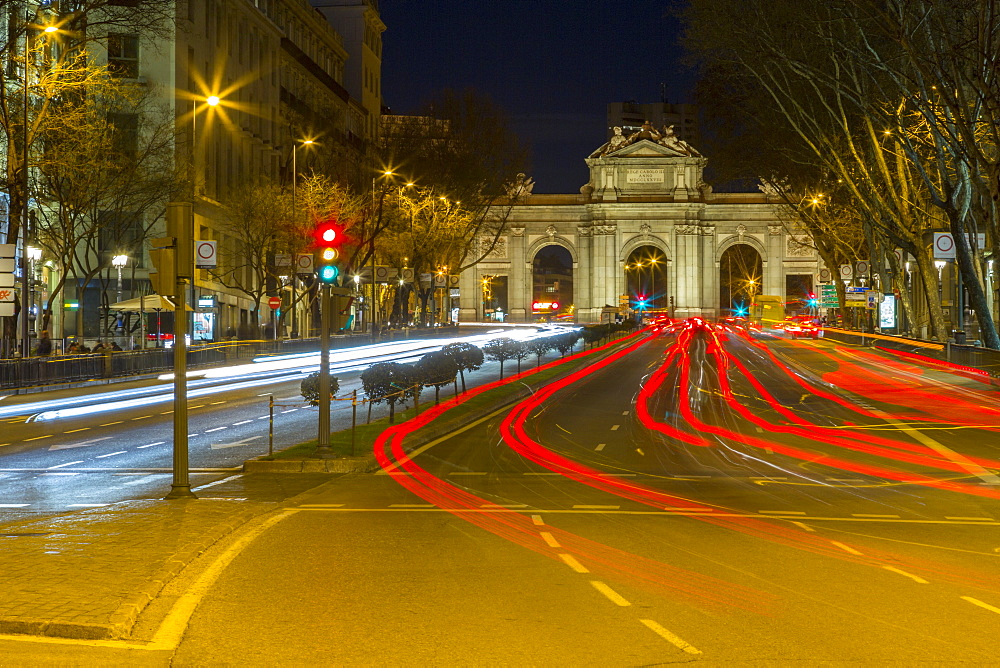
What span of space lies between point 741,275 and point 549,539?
165 meters

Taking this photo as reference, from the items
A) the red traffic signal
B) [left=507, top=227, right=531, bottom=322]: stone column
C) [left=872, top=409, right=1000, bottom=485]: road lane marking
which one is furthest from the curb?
[left=507, top=227, right=531, bottom=322]: stone column

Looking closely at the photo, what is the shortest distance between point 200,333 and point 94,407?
77.0 ft

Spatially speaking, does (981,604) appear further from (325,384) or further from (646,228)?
(646,228)

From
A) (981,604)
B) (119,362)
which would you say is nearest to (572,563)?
(981,604)

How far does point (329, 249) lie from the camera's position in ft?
57.9

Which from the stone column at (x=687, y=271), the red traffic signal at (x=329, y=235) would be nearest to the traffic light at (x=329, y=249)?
the red traffic signal at (x=329, y=235)

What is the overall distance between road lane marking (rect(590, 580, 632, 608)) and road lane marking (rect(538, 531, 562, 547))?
1.79 meters

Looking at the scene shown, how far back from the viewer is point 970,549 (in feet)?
36.1

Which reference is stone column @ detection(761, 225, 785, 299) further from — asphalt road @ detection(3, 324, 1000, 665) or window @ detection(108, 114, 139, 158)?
asphalt road @ detection(3, 324, 1000, 665)

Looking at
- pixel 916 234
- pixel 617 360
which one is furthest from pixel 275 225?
pixel 916 234

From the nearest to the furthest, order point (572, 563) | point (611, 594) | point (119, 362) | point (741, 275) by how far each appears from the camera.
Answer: point (611, 594) < point (572, 563) < point (119, 362) < point (741, 275)

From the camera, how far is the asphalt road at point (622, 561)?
24.5ft

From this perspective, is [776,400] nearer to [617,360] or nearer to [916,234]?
[916,234]

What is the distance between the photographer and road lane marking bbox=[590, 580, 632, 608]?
8.63 meters
